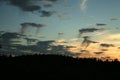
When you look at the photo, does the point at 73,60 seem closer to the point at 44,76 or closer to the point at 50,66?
the point at 50,66

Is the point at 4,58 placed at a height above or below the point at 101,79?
above

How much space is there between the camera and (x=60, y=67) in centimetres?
6297

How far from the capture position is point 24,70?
57.8 m

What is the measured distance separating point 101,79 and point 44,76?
10.3 metres

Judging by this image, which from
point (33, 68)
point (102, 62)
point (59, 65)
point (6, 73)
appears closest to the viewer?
point (6, 73)

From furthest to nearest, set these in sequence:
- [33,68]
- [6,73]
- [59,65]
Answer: [59,65]
[33,68]
[6,73]

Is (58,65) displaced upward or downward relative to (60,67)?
upward

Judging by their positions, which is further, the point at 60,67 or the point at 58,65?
the point at 58,65

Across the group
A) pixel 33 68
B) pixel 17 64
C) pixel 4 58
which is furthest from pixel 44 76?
pixel 4 58

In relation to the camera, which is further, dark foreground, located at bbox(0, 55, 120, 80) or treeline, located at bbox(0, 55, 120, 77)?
treeline, located at bbox(0, 55, 120, 77)

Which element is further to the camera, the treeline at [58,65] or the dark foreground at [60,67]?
the treeline at [58,65]

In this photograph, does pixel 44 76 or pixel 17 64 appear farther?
pixel 17 64

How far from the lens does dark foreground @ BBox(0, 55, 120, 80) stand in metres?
57.3

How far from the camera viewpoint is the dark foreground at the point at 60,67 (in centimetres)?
5731
